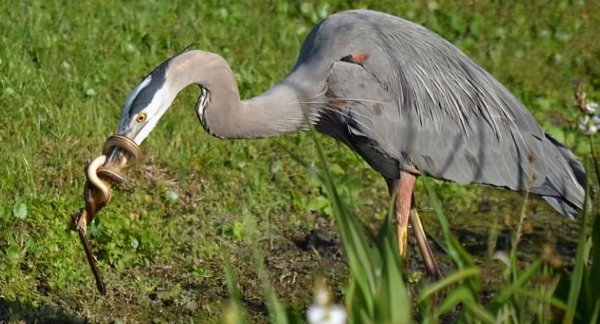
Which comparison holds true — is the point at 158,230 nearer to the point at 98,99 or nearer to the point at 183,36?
the point at 98,99

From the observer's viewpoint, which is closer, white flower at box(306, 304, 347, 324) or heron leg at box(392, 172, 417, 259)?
white flower at box(306, 304, 347, 324)

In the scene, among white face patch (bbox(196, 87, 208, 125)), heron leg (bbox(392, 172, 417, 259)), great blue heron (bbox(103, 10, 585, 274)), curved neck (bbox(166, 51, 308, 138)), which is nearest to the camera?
curved neck (bbox(166, 51, 308, 138))

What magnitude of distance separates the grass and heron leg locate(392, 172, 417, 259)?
0.19 m

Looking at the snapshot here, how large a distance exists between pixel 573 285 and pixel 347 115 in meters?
2.06

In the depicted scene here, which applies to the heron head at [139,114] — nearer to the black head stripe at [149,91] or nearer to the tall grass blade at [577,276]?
the black head stripe at [149,91]

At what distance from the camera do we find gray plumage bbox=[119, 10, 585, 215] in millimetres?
4988

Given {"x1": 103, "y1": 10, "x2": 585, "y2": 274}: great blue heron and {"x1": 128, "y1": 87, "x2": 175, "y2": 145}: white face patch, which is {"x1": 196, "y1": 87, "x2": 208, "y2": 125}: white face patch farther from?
{"x1": 128, "y1": 87, "x2": 175, "y2": 145}: white face patch

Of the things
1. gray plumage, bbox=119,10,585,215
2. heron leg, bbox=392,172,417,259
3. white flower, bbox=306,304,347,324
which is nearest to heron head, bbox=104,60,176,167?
gray plumage, bbox=119,10,585,215

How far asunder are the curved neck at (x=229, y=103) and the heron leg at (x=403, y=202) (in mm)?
451

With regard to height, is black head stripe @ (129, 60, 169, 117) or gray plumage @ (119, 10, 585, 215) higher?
black head stripe @ (129, 60, 169, 117)

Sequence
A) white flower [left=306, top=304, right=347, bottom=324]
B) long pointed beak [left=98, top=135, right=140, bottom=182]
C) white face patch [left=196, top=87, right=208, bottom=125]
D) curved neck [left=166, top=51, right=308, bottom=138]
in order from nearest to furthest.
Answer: white flower [left=306, top=304, right=347, bottom=324]
long pointed beak [left=98, top=135, right=140, bottom=182]
curved neck [left=166, top=51, right=308, bottom=138]
white face patch [left=196, top=87, right=208, bottom=125]

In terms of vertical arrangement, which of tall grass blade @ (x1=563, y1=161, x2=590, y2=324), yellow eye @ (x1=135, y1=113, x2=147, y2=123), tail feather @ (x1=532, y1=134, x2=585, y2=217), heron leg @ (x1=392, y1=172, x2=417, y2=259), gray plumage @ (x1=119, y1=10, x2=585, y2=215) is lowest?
tall grass blade @ (x1=563, y1=161, x2=590, y2=324)

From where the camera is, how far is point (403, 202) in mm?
5184

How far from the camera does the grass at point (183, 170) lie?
5273mm
